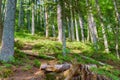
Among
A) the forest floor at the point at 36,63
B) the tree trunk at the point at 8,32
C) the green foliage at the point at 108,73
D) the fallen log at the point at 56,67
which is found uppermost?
the tree trunk at the point at 8,32

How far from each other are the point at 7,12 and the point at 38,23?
36156 mm

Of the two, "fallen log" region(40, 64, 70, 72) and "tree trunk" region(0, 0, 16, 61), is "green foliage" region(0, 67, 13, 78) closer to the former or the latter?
"fallen log" region(40, 64, 70, 72)

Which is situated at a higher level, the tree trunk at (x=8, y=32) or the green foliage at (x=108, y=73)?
the tree trunk at (x=8, y=32)

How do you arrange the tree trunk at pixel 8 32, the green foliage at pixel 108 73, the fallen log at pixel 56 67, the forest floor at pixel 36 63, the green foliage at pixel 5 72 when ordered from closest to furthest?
the fallen log at pixel 56 67 → the green foliage at pixel 5 72 → the forest floor at pixel 36 63 → the green foliage at pixel 108 73 → the tree trunk at pixel 8 32

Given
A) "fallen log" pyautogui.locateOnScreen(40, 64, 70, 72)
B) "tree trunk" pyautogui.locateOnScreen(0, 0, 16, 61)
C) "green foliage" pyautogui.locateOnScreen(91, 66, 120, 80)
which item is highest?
"tree trunk" pyautogui.locateOnScreen(0, 0, 16, 61)

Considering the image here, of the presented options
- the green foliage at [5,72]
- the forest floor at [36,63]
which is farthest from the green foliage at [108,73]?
the green foliage at [5,72]

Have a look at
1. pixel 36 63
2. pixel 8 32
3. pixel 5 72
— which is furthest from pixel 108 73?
pixel 8 32

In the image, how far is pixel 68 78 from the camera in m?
7.18

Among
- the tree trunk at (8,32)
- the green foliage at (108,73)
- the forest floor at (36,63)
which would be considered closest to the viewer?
Result: the forest floor at (36,63)

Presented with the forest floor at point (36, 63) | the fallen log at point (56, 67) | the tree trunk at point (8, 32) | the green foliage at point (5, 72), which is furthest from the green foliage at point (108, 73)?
the tree trunk at point (8, 32)

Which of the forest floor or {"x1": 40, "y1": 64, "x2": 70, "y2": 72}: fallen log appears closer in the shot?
{"x1": 40, "y1": 64, "x2": 70, "y2": 72}: fallen log

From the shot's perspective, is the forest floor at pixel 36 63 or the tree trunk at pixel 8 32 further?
the tree trunk at pixel 8 32

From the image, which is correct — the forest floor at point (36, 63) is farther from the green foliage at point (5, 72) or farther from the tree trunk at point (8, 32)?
the tree trunk at point (8, 32)

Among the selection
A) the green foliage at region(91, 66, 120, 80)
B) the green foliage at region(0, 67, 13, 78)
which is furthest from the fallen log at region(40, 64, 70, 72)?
the green foliage at region(91, 66, 120, 80)
